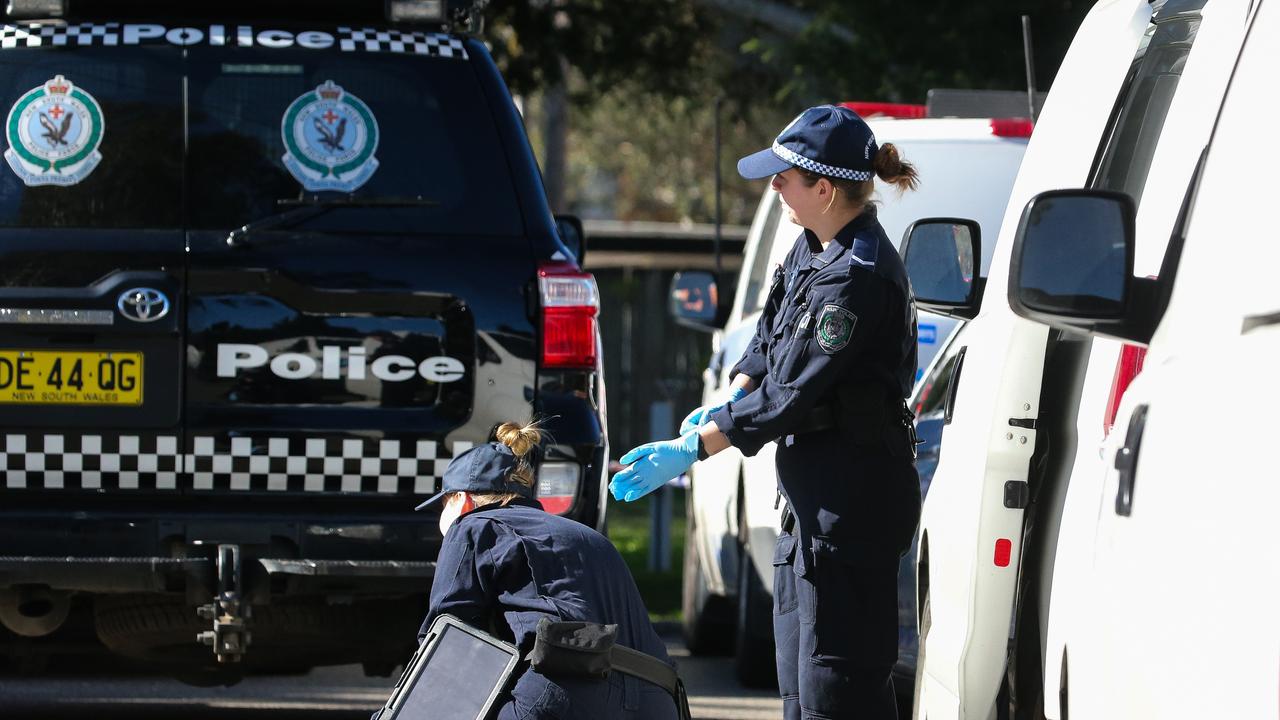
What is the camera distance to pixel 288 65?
17.0 ft

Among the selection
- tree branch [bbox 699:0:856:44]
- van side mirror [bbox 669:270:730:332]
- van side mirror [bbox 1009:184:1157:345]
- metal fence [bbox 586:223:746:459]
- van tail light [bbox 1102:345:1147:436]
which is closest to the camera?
van side mirror [bbox 1009:184:1157:345]

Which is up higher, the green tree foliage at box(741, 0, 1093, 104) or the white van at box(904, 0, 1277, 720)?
the green tree foliage at box(741, 0, 1093, 104)

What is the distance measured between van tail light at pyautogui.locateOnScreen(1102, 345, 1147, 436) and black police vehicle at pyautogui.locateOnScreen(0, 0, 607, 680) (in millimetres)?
2066

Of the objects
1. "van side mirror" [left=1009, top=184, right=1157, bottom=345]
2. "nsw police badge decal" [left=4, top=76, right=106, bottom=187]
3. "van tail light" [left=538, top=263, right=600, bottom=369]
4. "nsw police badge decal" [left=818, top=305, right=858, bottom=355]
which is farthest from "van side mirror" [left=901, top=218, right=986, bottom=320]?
"nsw police badge decal" [left=4, top=76, right=106, bottom=187]

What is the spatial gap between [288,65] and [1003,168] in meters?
2.84

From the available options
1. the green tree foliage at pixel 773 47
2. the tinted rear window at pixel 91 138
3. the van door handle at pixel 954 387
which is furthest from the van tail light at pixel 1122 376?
Result: the green tree foliage at pixel 773 47

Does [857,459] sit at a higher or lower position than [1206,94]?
lower

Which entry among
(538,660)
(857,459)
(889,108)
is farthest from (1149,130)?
(889,108)

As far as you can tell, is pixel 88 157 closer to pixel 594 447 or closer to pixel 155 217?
pixel 155 217

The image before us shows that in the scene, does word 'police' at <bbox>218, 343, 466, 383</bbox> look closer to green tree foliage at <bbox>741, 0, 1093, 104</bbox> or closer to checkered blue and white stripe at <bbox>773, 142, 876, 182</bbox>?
checkered blue and white stripe at <bbox>773, 142, 876, 182</bbox>

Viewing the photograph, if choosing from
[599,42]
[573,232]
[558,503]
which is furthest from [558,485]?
[599,42]

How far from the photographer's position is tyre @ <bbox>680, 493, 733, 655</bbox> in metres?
7.96

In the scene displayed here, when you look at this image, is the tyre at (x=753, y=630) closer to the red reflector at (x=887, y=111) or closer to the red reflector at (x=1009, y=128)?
the red reflector at (x=1009, y=128)

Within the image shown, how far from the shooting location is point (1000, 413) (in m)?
3.73
